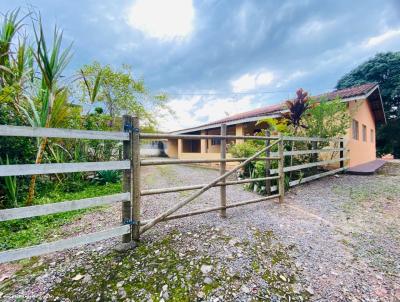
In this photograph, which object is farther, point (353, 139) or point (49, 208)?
point (353, 139)

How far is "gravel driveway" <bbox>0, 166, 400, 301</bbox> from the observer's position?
1665mm

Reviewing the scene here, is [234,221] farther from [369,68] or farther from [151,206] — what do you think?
[369,68]

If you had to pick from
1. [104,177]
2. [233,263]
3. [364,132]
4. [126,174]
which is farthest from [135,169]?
[364,132]

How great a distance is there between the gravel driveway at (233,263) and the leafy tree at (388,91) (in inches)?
827

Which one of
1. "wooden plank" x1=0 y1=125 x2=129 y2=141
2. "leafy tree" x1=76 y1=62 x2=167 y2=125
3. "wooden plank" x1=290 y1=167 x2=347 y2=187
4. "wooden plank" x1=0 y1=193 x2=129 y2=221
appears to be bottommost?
"wooden plank" x1=290 y1=167 x2=347 y2=187

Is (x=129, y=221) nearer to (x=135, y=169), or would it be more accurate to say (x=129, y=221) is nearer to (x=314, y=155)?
(x=135, y=169)

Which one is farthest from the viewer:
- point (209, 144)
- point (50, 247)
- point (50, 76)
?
point (209, 144)

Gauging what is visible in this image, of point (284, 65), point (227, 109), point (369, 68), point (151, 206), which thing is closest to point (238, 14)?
point (284, 65)

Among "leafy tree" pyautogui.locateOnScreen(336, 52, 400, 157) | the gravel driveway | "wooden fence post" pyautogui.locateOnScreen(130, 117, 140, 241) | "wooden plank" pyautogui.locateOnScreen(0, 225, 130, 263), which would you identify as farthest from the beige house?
"wooden plank" pyautogui.locateOnScreen(0, 225, 130, 263)

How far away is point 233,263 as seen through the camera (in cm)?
203

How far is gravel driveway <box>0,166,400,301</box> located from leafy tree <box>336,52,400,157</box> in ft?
68.9

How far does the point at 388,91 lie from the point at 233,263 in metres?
24.8

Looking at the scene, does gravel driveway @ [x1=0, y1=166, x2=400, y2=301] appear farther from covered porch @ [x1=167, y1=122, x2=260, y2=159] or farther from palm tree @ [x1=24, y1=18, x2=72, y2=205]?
covered porch @ [x1=167, y1=122, x2=260, y2=159]

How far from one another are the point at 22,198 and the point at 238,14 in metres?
9.63
